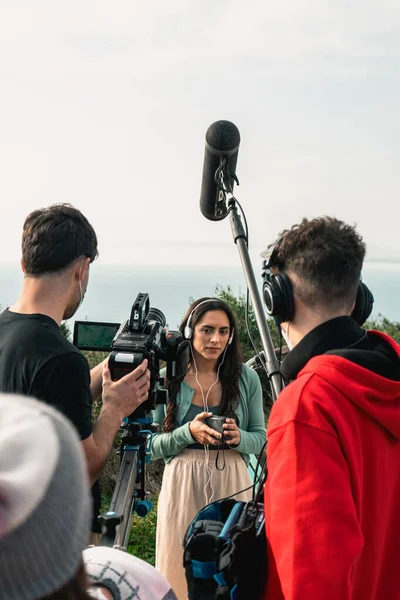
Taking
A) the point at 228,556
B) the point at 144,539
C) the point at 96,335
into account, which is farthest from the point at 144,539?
the point at 228,556

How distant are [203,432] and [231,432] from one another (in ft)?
0.50

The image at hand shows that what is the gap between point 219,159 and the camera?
2994 mm

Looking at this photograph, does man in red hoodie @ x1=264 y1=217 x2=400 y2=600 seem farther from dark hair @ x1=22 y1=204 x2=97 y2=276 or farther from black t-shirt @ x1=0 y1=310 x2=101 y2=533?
dark hair @ x1=22 y1=204 x2=97 y2=276

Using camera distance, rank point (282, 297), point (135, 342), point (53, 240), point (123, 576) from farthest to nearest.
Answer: point (135, 342) < point (53, 240) < point (282, 297) < point (123, 576)

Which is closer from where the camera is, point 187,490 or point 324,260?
point 324,260


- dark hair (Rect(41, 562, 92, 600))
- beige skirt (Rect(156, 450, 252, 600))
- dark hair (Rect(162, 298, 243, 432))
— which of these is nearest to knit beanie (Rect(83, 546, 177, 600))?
dark hair (Rect(41, 562, 92, 600))

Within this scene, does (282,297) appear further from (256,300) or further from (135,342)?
(135,342)

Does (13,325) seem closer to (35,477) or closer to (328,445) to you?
(328,445)

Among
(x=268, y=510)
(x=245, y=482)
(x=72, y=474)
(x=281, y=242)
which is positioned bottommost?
(x=245, y=482)

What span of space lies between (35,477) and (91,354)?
656 centimetres

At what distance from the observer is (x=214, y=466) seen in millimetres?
3658

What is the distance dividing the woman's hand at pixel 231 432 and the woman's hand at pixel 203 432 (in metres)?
0.05

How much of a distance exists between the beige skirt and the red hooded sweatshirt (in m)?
1.81

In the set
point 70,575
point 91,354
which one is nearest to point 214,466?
point 70,575
